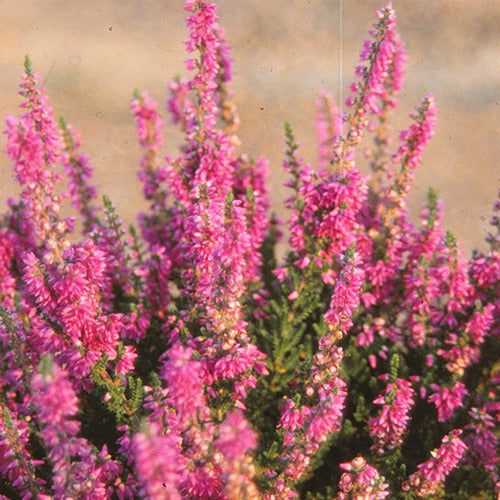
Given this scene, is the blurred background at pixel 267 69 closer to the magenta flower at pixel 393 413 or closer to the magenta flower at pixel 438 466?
the magenta flower at pixel 393 413

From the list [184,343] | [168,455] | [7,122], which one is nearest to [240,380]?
[184,343]

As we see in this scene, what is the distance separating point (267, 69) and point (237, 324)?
7660mm

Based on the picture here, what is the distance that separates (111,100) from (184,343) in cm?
722

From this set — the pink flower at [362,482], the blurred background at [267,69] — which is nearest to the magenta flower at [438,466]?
the pink flower at [362,482]

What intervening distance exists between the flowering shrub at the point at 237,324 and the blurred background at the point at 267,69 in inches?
156

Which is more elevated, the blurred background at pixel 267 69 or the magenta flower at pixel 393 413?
the blurred background at pixel 267 69

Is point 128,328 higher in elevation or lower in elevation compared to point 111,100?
lower

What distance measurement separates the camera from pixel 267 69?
10289 millimetres

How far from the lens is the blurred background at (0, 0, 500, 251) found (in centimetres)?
880

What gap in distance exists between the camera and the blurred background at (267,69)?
8.80 m

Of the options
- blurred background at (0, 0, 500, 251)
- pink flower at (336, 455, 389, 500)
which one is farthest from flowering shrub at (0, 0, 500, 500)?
blurred background at (0, 0, 500, 251)

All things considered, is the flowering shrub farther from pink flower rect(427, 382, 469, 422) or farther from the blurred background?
the blurred background

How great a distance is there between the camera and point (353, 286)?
3184mm

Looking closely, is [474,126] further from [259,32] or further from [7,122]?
[7,122]
